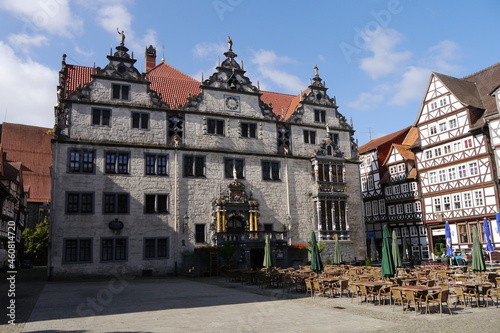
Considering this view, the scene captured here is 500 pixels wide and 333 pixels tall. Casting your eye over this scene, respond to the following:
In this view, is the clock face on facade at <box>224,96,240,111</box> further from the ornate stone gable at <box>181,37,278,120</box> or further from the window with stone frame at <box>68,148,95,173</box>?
the window with stone frame at <box>68,148,95,173</box>

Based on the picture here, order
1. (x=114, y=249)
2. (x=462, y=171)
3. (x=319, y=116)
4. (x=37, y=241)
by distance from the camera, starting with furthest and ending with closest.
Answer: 1. (x=37, y=241)
2. (x=319, y=116)
3. (x=462, y=171)
4. (x=114, y=249)

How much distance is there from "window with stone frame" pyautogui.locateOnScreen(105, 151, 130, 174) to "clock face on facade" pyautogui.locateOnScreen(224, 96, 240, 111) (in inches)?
344

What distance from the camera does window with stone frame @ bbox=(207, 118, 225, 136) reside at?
105 ft

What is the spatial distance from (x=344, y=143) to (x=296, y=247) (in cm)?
1124

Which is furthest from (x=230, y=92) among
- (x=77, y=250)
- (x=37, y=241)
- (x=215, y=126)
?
(x=37, y=241)

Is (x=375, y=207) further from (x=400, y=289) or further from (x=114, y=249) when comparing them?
(x=400, y=289)

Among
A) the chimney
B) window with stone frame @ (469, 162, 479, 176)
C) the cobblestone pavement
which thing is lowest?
the cobblestone pavement

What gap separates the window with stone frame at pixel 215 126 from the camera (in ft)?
105

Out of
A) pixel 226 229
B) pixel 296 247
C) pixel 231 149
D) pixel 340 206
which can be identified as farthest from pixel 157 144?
pixel 340 206

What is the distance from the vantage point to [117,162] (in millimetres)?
28734

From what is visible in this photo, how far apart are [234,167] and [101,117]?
10.3m

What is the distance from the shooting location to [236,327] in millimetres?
10422

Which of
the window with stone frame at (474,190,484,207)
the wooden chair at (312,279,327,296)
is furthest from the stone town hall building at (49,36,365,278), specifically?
the wooden chair at (312,279,327,296)

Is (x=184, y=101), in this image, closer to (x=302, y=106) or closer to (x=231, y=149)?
(x=231, y=149)
